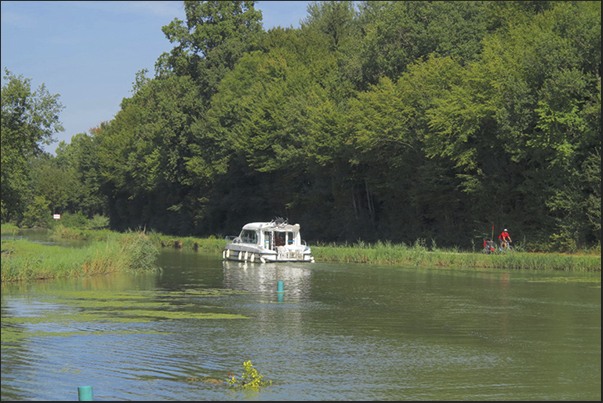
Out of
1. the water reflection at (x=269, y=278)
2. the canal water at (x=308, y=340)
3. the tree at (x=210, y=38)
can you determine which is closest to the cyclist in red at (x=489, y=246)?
the water reflection at (x=269, y=278)

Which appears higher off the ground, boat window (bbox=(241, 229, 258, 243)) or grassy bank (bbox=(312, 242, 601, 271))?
boat window (bbox=(241, 229, 258, 243))

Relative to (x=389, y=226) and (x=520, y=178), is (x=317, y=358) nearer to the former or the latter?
(x=520, y=178)

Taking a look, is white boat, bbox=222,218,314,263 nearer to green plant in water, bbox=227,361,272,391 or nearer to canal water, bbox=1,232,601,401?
canal water, bbox=1,232,601,401

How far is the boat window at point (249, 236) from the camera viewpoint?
185 ft

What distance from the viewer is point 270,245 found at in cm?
5525

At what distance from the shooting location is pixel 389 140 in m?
60.5

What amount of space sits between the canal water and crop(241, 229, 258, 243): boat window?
62.7ft

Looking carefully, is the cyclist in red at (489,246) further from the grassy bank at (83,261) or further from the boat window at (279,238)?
the grassy bank at (83,261)

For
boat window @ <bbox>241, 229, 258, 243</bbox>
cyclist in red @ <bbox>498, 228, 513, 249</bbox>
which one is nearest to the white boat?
boat window @ <bbox>241, 229, 258, 243</bbox>

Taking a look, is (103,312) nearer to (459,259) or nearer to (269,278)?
(269,278)

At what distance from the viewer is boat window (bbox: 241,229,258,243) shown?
5631 centimetres

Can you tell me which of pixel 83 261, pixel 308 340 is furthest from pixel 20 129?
pixel 308 340

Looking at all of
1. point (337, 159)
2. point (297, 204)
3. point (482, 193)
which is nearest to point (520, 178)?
point (482, 193)

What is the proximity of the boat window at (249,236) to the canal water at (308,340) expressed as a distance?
19123 millimetres
